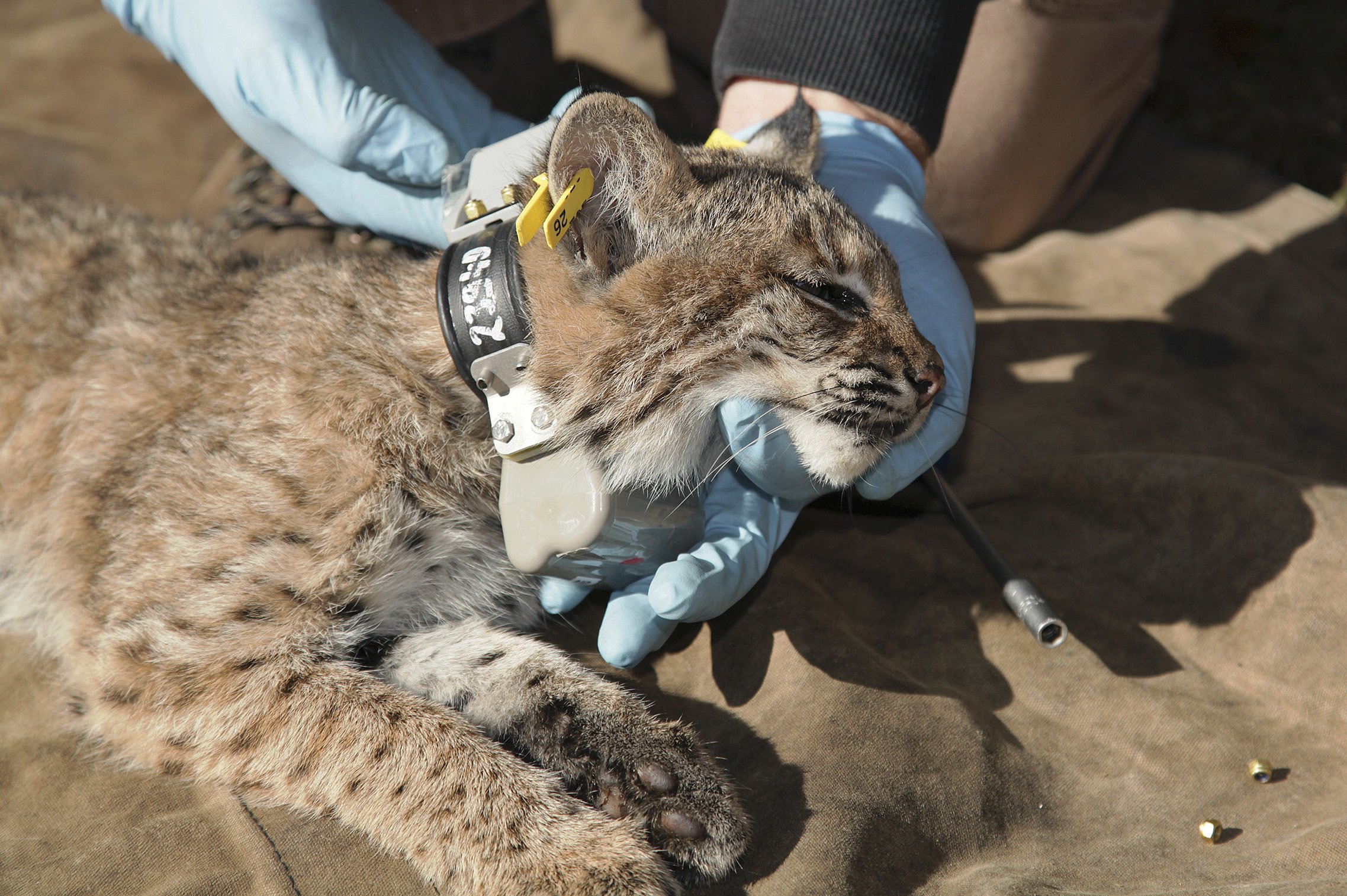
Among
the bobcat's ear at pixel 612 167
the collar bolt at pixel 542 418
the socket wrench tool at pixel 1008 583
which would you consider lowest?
the socket wrench tool at pixel 1008 583

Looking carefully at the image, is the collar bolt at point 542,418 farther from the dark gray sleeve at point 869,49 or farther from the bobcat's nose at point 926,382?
the dark gray sleeve at point 869,49

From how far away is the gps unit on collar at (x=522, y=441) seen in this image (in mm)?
2502

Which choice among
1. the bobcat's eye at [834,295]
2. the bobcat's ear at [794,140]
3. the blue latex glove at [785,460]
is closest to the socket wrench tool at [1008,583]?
the blue latex glove at [785,460]

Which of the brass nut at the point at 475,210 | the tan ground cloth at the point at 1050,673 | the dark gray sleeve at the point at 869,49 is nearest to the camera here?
the tan ground cloth at the point at 1050,673

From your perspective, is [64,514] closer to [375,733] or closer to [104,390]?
[104,390]

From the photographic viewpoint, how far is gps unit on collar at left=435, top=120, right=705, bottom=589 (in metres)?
2.50

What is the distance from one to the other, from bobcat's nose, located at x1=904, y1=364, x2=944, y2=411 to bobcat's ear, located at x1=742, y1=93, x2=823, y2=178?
1045 mm

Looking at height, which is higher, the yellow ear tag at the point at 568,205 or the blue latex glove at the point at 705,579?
Answer: the yellow ear tag at the point at 568,205

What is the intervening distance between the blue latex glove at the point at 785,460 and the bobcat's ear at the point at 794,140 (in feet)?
0.93

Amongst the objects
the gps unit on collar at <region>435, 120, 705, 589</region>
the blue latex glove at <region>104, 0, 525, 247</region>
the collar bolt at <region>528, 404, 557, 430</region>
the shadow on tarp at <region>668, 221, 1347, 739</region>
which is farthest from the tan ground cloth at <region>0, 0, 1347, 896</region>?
the blue latex glove at <region>104, 0, 525, 247</region>

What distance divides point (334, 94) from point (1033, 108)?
11.7 ft

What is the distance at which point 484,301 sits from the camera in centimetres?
254

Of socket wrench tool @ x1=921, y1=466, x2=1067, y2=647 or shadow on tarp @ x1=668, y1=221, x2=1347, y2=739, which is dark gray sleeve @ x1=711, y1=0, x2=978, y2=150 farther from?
socket wrench tool @ x1=921, y1=466, x2=1067, y2=647

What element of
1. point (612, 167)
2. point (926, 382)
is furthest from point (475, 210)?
point (926, 382)
